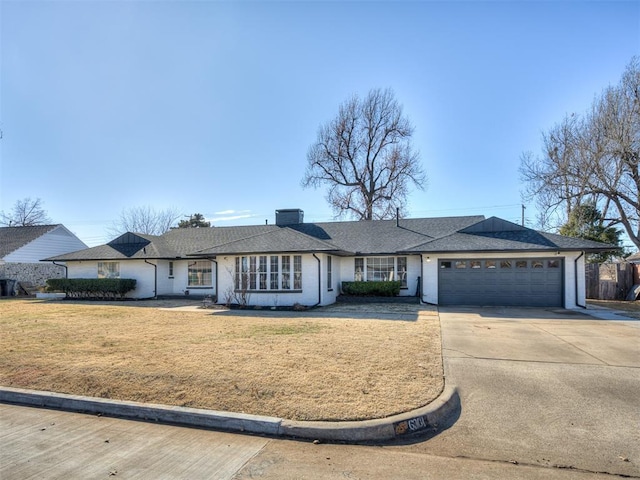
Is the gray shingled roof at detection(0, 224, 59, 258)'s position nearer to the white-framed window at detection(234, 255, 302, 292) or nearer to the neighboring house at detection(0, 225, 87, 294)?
the neighboring house at detection(0, 225, 87, 294)

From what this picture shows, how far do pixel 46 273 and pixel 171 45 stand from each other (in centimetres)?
2691

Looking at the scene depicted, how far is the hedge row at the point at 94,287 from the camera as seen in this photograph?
21234 millimetres

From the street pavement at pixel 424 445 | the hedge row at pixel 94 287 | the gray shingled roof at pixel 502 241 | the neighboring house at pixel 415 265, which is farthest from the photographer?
the hedge row at pixel 94 287

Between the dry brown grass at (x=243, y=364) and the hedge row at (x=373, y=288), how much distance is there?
6.64 metres

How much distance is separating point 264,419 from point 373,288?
47.4 ft

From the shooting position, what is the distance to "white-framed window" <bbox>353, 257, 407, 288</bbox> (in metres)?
19.0

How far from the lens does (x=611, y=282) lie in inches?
818

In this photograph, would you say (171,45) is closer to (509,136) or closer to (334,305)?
(334,305)

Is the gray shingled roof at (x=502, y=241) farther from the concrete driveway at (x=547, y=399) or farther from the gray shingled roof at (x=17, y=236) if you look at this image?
the gray shingled roof at (x=17, y=236)

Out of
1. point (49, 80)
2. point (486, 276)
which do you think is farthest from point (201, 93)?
point (486, 276)

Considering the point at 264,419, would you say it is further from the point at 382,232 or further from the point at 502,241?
the point at 382,232

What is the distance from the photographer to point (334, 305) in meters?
17.8

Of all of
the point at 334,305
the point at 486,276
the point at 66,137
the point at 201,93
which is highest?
the point at 201,93

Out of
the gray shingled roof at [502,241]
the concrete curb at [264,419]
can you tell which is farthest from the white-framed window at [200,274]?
the concrete curb at [264,419]
